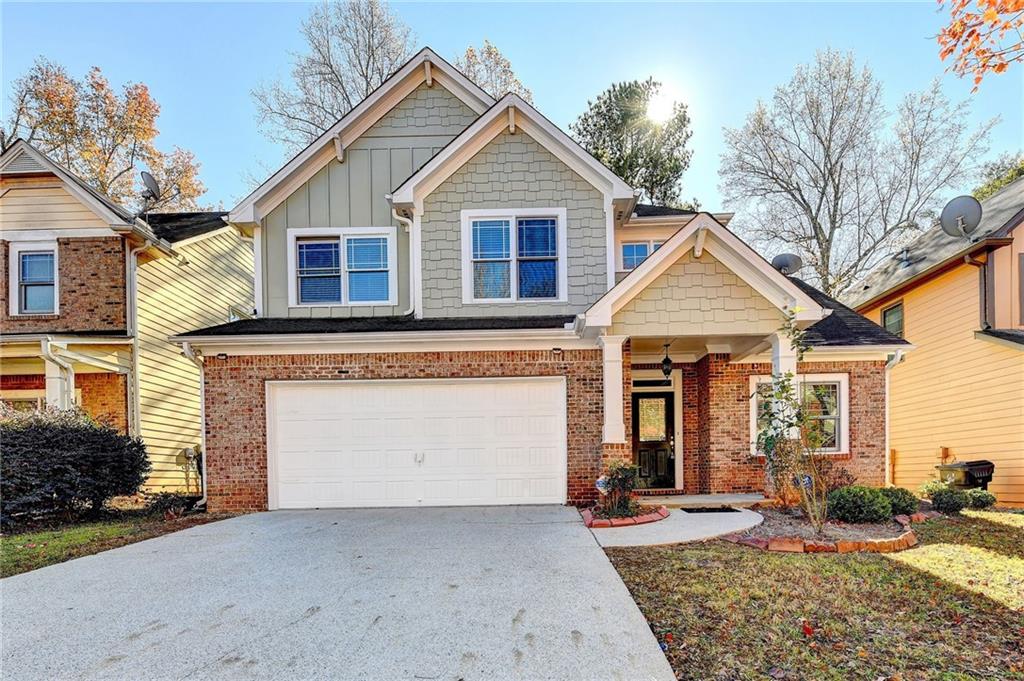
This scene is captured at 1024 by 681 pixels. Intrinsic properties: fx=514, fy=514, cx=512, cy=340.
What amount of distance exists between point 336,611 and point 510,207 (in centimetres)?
722

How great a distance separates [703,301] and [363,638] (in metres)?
6.01

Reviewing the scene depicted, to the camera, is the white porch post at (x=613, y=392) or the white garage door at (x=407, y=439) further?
the white garage door at (x=407, y=439)

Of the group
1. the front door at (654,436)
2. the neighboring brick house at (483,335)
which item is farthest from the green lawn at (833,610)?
the front door at (654,436)

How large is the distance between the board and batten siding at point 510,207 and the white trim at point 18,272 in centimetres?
835

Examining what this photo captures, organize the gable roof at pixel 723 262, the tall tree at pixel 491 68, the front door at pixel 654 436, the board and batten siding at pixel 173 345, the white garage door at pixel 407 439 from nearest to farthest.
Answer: the gable roof at pixel 723 262 < the white garage door at pixel 407 439 < the front door at pixel 654 436 < the board and batten siding at pixel 173 345 < the tall tree at pixel 491 68

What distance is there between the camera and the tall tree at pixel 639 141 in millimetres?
19516

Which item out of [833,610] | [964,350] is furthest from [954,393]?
[833,610]

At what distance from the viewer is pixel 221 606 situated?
447 cm

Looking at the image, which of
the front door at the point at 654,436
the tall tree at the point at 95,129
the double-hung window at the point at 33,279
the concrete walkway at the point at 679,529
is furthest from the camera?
the tall tree at the point at 95,129

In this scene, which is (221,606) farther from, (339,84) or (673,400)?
(339,84)

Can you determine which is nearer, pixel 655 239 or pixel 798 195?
pixel 655 239

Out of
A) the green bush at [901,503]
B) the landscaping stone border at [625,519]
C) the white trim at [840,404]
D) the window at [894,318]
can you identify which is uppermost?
the window at [894,318]

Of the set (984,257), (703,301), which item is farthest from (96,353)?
(984,257)

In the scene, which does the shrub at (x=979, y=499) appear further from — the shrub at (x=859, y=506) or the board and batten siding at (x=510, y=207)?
the board and batten siding at (x=510, y=207)
